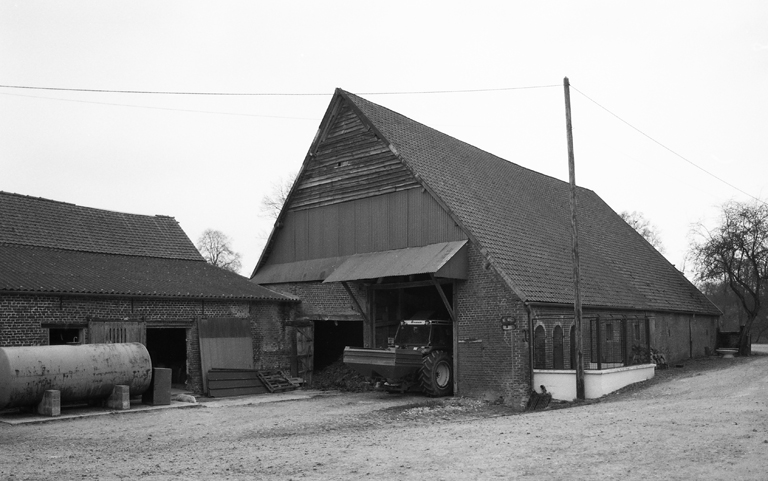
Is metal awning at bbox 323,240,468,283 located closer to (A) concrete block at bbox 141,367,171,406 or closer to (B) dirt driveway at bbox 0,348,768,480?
(B) dirt driveway at bbox 0,348,768,480

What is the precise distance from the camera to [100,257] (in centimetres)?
2395

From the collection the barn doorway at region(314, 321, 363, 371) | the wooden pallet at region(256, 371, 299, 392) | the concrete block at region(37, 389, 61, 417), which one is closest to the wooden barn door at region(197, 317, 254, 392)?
the wooden pallet at region(256, 371, 299, 392)

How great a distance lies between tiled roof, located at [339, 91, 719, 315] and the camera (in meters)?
22.0

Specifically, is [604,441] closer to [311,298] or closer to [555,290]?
[555,290]

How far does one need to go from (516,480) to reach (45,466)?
278 inches

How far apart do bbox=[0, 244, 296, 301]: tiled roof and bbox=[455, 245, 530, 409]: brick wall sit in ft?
Answer: 23.9

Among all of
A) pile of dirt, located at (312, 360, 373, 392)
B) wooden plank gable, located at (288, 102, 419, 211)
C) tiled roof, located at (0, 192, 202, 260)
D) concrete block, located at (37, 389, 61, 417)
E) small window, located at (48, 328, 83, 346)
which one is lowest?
pile of dirt, located at (312, 360, 373, 392)

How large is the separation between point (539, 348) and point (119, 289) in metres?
12.1

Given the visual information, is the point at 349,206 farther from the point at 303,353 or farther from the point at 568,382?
the point at 568,382

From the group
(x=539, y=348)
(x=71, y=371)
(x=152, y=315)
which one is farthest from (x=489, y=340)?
(x=71, y=371)

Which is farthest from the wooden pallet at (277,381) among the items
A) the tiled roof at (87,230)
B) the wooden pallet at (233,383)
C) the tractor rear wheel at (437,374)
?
the tiled roof at (87,230)

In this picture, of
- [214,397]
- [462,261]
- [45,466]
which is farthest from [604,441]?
[214,397]

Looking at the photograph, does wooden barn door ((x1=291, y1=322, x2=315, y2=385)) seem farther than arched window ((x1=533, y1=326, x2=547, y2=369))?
Yes

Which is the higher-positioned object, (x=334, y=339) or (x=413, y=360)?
(x=334, y=339)
